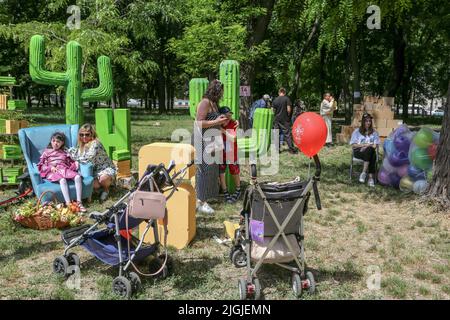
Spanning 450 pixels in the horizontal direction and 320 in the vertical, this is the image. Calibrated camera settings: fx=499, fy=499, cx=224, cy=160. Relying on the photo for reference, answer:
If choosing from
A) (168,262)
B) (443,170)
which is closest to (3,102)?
(168,262)

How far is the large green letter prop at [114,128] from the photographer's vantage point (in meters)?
8.38

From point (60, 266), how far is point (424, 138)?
595 cm

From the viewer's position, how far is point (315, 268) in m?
4.89

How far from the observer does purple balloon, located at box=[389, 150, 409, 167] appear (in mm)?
8508

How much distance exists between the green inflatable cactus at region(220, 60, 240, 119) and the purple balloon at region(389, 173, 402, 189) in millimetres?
3010

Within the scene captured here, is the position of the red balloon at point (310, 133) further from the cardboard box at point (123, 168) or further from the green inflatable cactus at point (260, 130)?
the cardboard box at point (123, 168)

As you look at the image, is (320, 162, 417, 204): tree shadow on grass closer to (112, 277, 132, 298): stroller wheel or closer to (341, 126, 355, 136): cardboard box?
(341, 126, 355, 136): cardboard box

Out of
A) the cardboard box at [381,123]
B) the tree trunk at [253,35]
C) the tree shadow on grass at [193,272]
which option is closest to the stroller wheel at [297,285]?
the tree shadow on grass at [193,272]

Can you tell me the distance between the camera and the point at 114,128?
28.0 feet

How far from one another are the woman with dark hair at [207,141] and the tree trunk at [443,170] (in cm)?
304

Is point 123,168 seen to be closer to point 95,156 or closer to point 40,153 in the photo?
point 95,156

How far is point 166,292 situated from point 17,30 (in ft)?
31.9

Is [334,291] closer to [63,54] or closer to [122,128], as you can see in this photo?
[122,128]

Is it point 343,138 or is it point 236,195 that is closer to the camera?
point 236,195
